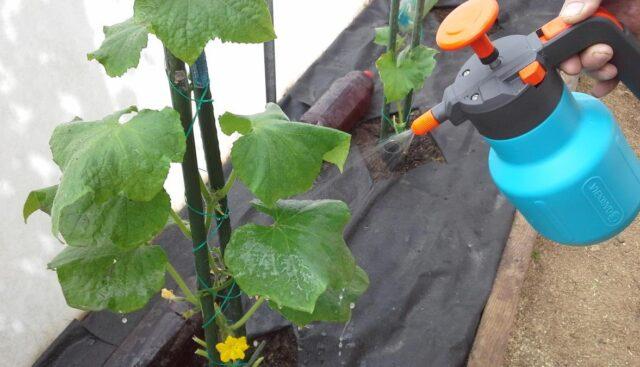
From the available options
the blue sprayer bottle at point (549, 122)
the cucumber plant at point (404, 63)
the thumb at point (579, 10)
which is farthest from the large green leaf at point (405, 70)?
the thumb at point (579, 10)

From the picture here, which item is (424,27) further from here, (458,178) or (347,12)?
(458,178)

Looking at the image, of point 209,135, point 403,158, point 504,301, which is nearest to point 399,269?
point 504,301

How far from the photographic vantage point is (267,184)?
85cm

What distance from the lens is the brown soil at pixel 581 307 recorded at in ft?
5.54

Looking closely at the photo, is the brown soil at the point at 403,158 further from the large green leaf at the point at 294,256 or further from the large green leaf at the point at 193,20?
the large green leaf at the point at 193,20

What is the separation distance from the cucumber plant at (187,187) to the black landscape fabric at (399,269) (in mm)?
554

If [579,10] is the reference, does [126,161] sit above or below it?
above

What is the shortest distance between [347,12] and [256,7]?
7.65 feet

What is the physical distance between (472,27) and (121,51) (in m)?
0.52

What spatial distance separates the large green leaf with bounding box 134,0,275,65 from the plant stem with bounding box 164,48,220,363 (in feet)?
0.54

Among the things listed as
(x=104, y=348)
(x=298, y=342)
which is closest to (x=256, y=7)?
(x=298, y=342)

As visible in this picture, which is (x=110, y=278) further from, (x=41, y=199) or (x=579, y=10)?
(x=579, y=10)

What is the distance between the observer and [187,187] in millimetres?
956

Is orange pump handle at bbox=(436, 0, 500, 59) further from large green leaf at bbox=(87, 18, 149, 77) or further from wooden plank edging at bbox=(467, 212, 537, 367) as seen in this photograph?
wooden plank edging at bbox=(467, 212, 537, 367)
